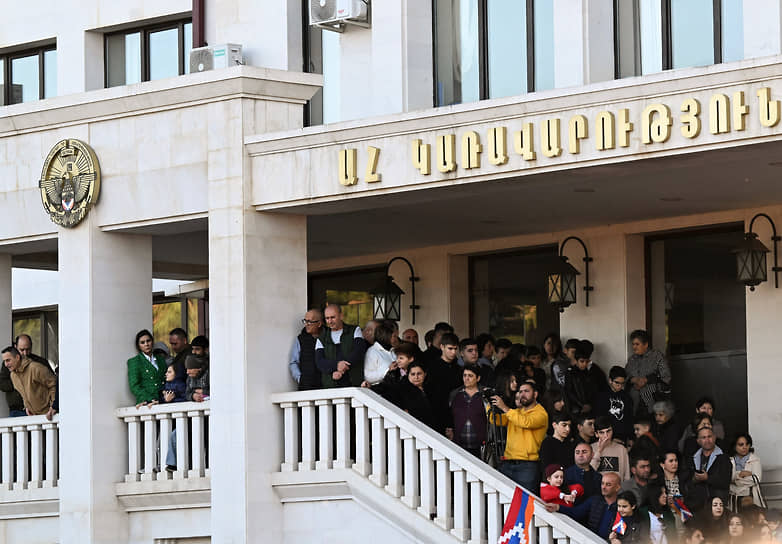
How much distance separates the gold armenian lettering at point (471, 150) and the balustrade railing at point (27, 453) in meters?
5.66

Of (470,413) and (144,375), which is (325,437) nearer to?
(470,413)

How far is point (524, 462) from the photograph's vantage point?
1658cm

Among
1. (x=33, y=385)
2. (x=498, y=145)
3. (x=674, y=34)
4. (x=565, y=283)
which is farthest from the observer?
(x=565, y=283)

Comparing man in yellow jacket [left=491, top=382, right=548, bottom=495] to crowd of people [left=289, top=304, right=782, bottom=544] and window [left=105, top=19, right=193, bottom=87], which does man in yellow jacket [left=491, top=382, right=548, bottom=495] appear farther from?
window [left=105, top=19, right=193, bottom=87]

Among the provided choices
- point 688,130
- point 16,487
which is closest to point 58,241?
point 16,487

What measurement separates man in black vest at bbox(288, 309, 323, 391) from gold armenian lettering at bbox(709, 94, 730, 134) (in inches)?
182

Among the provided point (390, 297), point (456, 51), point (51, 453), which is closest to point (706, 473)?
point (456, 51)

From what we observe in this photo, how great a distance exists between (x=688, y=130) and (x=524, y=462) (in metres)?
3.36

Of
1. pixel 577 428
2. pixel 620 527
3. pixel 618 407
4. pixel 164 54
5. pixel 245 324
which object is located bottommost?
pixel 620 527

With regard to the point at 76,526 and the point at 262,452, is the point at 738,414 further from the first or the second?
the point at 76,526

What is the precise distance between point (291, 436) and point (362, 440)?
1.00 m

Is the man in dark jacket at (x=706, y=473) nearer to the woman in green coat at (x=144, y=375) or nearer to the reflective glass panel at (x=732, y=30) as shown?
the reflective glass panel at (x=732, y=30)

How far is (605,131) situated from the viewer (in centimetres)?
1602

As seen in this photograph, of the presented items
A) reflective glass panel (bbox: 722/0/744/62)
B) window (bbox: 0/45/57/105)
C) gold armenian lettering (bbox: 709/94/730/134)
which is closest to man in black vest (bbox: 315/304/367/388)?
gold armenian lettering (bbox: 709/94/730/134)
